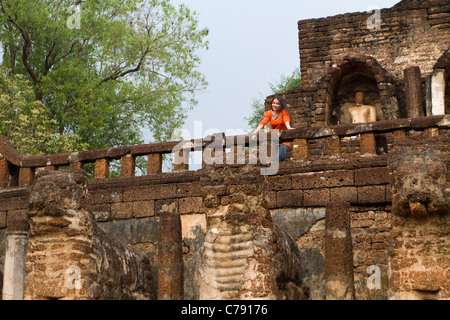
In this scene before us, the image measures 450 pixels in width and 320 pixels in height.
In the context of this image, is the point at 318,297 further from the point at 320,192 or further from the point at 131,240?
the point at 131,240

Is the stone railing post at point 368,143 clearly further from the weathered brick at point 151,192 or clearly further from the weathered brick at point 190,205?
the weathered brick at point 151,192

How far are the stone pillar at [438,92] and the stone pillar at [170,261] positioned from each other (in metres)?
9.51

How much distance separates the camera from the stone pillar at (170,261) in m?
8.11

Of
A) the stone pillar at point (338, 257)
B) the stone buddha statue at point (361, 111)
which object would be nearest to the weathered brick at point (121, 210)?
the stone pillar at point (338, 257)

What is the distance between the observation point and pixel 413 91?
16328 millimetres

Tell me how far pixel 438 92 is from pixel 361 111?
1818 mm

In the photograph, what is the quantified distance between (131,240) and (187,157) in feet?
4.84

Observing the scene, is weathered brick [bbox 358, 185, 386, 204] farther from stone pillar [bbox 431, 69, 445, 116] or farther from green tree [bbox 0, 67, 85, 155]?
green tree [bbox 0, 67, 85, 155]

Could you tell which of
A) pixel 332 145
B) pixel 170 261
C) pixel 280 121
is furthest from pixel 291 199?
pixel 170 261

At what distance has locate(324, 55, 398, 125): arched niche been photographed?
1669cm

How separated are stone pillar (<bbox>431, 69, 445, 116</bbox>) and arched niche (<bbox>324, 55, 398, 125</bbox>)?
0.79 m

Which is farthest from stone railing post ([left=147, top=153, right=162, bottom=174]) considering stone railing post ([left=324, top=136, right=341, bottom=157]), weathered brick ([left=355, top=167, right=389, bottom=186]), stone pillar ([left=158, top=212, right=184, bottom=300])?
stone pillar ([left=158, top=212, right=184, bottom=300])

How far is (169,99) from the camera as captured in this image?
70.3 ft

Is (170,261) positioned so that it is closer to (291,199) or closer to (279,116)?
(291,199)
